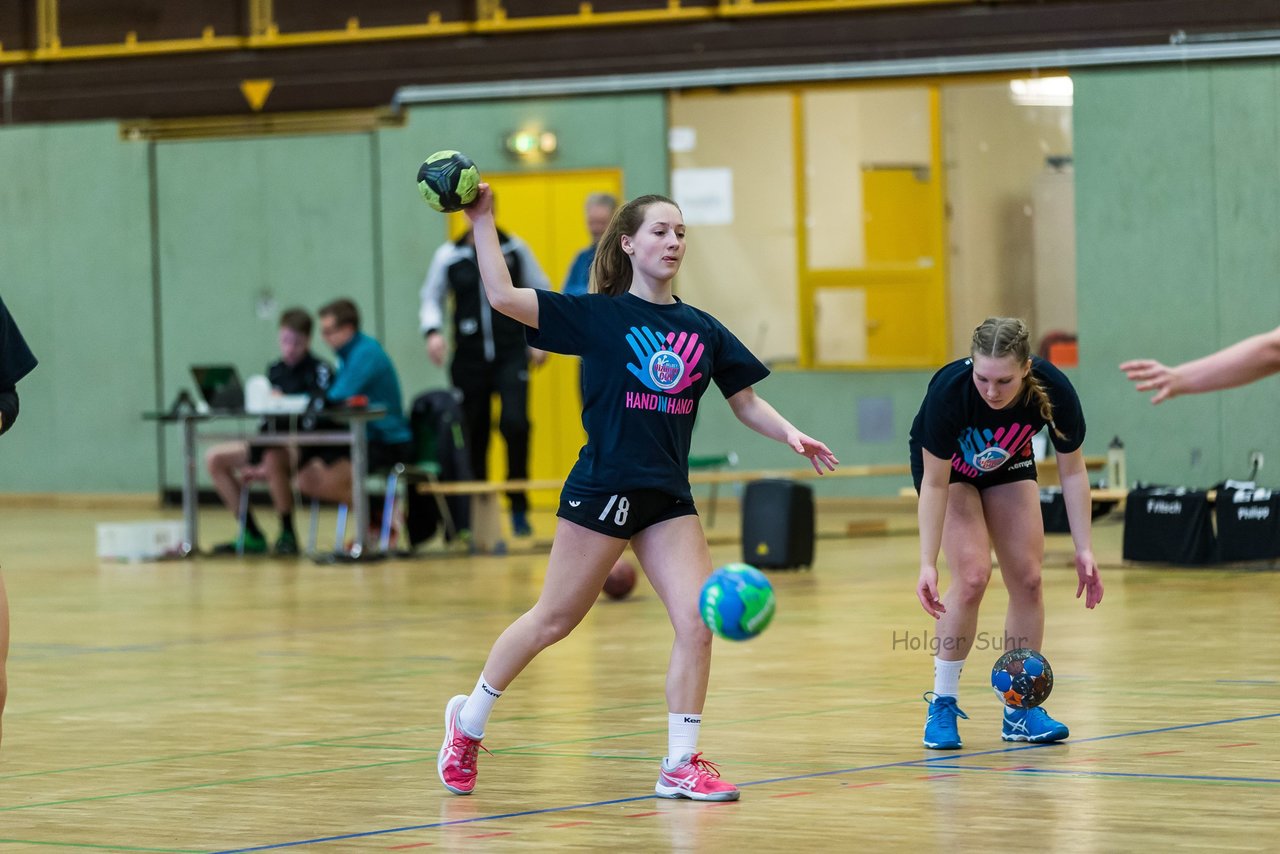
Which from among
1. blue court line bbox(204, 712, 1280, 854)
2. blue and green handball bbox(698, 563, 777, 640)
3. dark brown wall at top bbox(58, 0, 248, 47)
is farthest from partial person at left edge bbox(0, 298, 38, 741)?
dark brown wall at top bbox(58, 0, 248, 47)

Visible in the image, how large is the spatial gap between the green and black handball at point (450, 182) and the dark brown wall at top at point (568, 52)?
1304cm

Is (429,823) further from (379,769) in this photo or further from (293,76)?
(293,76)

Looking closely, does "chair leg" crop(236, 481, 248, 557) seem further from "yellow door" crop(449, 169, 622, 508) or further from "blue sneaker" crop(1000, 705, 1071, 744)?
"blue sneaker" crop(1000, 705, 1071, 744)

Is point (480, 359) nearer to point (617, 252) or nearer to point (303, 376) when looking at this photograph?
point (303, 376)

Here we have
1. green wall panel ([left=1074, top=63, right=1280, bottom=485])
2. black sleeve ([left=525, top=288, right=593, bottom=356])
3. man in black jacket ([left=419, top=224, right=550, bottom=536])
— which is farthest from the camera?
green wall panel ([left=1074, top=63, right=1280, bottom=485])

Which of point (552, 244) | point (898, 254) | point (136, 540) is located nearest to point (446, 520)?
point (136, 540)

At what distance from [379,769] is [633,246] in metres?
1.94

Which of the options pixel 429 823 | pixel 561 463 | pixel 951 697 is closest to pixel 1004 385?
pixel 951 697

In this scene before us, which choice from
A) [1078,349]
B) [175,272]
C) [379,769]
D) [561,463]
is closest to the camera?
[379,769]

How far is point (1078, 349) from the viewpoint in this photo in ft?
60.7

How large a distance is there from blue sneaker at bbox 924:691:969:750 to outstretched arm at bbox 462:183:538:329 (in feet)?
6.37

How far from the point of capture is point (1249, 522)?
13.2 meters

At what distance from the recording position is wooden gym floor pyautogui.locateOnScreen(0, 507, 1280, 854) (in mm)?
5754

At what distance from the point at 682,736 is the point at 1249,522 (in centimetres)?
794
